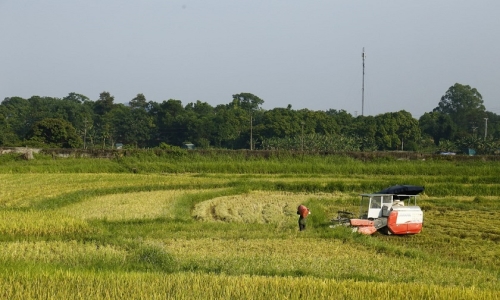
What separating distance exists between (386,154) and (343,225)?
2894 cm

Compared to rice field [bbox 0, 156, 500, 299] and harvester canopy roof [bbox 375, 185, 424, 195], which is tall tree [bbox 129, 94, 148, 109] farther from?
harvester canopy roof [bbox 375, 185, 424, 195]

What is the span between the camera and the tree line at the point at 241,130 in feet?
234

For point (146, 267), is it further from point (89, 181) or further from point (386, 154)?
point (386, 154)

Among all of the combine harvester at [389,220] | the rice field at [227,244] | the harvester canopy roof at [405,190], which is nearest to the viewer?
the rice field at [227,244]

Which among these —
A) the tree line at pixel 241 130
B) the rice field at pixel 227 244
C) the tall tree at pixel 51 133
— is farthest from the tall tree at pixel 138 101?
the rice field at pixel 227 244

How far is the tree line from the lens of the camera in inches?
2808

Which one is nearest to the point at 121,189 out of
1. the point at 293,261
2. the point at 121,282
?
the point at 293,261

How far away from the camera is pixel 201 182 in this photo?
3309cm

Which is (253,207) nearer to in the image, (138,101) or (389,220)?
(389,220)

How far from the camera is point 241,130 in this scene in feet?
269

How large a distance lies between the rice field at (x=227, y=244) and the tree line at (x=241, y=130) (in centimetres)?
3767

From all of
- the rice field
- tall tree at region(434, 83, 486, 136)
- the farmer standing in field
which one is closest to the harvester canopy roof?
the rice field

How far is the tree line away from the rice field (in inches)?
1483

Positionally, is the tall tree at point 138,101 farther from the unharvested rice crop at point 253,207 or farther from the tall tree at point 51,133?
the unharvested rice crop at point 253,207
